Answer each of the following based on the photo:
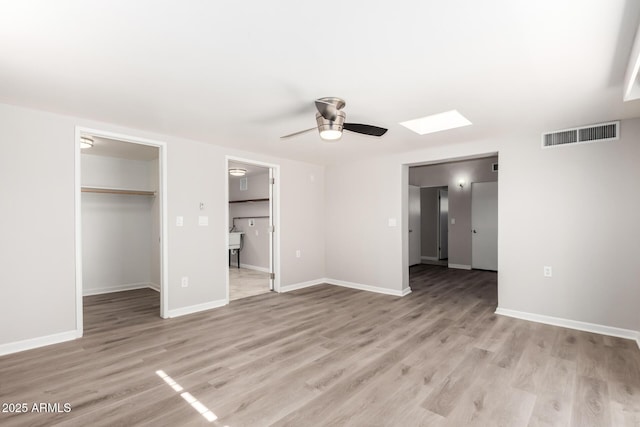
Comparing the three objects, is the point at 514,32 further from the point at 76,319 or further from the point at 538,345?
the point at 76,319

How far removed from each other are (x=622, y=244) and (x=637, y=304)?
614 millimetres

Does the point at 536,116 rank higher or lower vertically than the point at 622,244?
higher

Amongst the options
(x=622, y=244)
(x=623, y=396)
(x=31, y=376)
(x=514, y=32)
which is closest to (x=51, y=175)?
(x=31, y=376)

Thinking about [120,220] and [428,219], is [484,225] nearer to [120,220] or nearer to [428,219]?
[428,219]

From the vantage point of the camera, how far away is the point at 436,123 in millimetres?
3662

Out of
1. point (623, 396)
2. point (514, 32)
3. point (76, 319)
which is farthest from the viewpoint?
point (76, 319)

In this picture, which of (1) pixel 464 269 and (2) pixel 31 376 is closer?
(2) pixel 31 376

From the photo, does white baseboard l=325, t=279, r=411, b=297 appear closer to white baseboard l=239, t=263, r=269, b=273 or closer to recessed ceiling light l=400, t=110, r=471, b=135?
white baseboard l=239, t=263, r=269, b=273

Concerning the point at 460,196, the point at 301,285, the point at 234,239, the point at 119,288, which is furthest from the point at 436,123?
the point at 119,288

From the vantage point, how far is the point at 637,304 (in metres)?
3.22

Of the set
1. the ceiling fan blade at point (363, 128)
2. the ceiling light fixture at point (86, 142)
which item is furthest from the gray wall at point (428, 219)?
the ceiling light fixture at point (86, 142)

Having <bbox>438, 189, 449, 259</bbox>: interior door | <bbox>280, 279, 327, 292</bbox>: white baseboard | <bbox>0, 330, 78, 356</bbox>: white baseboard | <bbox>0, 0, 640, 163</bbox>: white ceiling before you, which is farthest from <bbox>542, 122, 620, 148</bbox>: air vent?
<bbox>0, 330, 78, 356</bbox>: white baseboard

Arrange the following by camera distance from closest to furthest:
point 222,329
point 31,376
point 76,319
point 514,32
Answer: point 514,32, point 31,376, point 76,319, point 222,329

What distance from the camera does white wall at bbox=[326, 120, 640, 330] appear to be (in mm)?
3297
